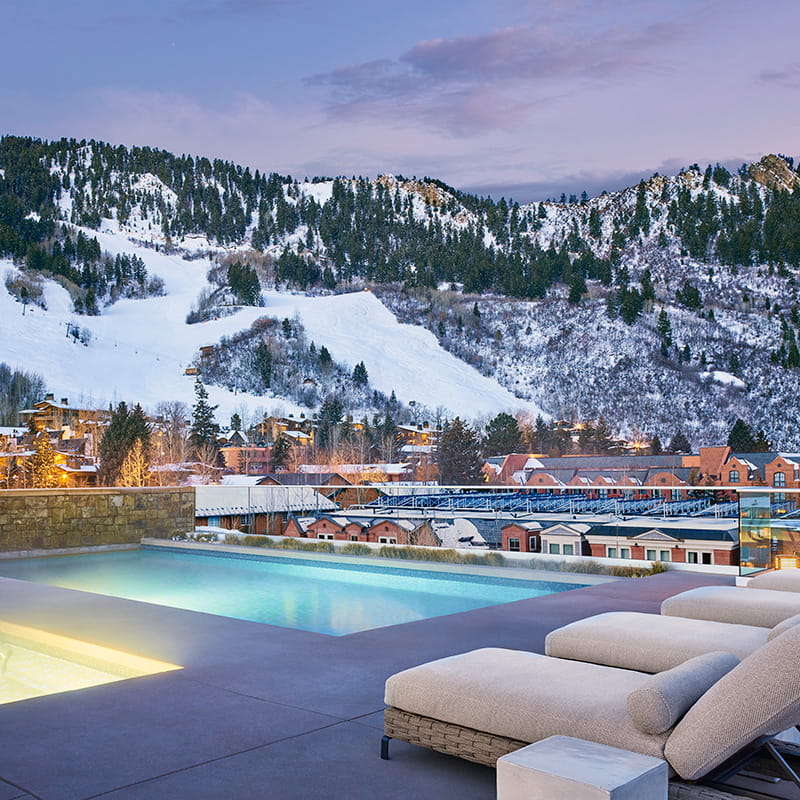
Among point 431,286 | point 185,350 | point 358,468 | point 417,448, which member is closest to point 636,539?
point 358,468

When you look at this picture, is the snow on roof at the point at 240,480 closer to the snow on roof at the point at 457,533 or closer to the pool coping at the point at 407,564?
the pool coping at the point at 407,564

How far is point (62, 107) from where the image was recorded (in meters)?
31.3

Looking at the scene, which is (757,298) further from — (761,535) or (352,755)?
(352,755)

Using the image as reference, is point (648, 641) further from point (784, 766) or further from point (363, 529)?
point (363, 529)

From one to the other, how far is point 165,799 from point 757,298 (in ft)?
230

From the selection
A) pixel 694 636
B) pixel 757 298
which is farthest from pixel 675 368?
pixel 694 636

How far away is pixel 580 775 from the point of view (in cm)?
182

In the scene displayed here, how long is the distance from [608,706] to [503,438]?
180 ft

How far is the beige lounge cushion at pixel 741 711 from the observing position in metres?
2.01

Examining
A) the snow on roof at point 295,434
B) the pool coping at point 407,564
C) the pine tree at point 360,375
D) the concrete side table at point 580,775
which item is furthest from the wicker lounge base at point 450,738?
the pine tree at point 360,375

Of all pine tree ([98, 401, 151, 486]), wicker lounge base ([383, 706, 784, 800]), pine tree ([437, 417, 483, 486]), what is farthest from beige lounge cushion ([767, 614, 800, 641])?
pine tree ([437, 417, 483, 486])

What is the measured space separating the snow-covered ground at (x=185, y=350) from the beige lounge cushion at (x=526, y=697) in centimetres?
5698

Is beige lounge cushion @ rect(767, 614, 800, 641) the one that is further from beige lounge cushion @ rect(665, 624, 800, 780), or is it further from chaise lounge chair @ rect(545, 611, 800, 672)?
beige lounge cushion @ rect(665, 624, 800, 780)

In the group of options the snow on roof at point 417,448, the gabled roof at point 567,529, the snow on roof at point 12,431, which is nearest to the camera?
the gabled roof at point 567,529
